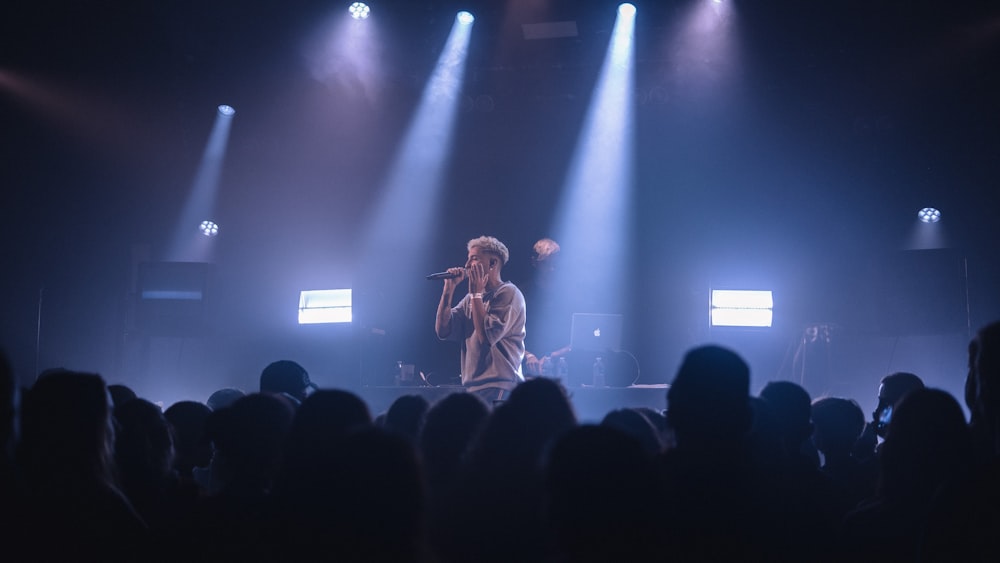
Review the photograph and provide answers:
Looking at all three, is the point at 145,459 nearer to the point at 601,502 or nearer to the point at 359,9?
A: the point at 601,502

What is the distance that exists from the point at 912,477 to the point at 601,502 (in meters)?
1.26

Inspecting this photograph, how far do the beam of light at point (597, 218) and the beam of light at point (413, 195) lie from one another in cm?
175

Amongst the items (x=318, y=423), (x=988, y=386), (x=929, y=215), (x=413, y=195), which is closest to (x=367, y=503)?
(x=318, y=423)

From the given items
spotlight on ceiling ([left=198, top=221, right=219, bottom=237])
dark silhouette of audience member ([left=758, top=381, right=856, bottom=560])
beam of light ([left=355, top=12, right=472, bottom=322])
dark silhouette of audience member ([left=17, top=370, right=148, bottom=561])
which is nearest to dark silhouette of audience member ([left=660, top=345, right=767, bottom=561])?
dark silhouette of audience member ([left=758, top=381, right=856, bottom=560])

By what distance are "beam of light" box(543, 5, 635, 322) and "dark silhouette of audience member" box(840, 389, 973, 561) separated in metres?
8.57

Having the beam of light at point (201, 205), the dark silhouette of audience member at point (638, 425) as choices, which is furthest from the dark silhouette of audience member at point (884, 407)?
the beam of light at point (201, 205)

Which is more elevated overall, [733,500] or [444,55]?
[444,55]

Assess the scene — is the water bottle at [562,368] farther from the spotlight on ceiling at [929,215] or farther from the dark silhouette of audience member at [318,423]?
the dark silhouette of audience member at [318,423]

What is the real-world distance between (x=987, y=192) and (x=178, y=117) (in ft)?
32.3

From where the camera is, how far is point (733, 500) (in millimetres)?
1983

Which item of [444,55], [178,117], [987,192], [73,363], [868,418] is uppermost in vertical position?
[444,55]

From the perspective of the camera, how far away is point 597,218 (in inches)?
446

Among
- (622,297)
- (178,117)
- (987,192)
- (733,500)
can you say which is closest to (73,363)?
(178,117)

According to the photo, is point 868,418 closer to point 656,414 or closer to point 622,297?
point 622,297
